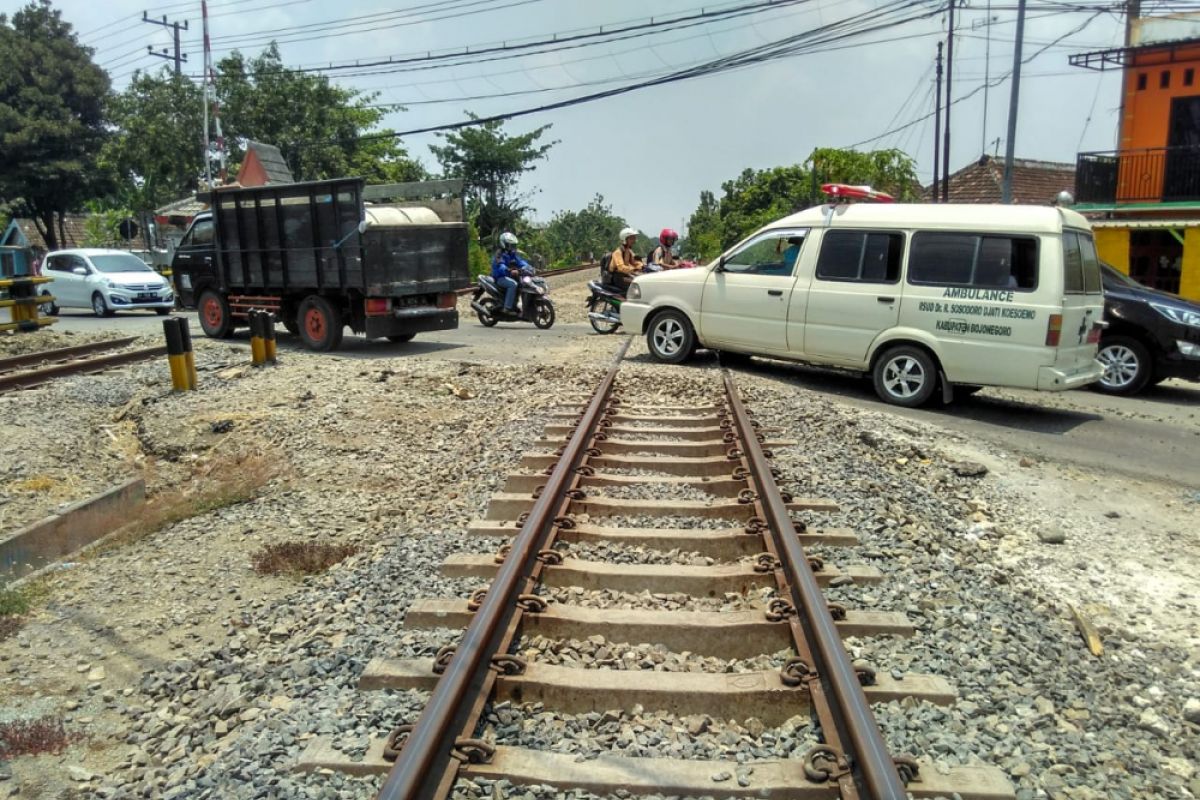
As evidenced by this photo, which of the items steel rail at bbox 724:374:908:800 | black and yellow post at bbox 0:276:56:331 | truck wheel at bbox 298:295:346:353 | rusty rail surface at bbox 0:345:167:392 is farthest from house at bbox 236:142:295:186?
steel rail at bbox 724:374:908:800

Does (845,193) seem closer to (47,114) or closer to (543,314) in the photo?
(543,314)

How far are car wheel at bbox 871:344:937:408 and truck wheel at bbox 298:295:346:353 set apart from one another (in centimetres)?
758

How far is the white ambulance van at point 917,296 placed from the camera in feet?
28.3

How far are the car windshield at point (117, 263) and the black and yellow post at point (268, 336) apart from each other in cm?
1194

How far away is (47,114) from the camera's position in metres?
36.0

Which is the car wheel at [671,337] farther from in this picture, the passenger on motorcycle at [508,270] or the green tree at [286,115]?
the green tree at [286,115]

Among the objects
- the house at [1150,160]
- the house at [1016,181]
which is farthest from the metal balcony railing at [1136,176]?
the house at [1016,181]

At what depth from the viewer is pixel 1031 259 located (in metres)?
8.63

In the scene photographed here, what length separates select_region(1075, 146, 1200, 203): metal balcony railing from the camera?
19.5 m

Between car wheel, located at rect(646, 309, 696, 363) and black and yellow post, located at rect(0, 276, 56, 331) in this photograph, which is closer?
car wheel, located at rect(646, 309, 696, 363)

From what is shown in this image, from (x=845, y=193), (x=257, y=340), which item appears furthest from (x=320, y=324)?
(x=845, y=193)

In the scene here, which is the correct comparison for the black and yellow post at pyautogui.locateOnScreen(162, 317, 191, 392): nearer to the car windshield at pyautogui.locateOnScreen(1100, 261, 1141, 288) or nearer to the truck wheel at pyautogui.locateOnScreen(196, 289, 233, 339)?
the truck wheel at pyautogui.locateOnScreen(196, 289, 233, 339)

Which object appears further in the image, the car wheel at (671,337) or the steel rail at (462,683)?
the car wheel at (671,337)

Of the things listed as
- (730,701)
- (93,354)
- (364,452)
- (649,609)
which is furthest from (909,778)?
(93,354)
